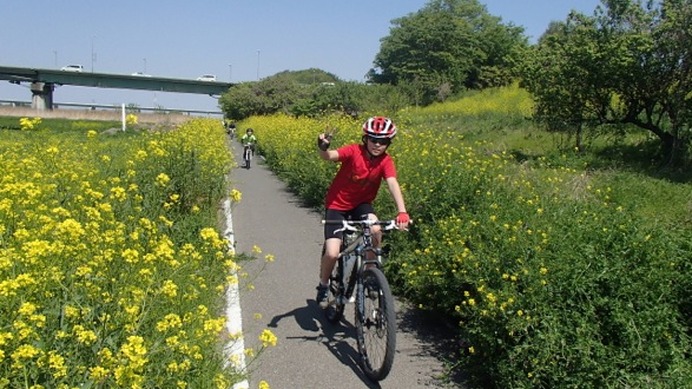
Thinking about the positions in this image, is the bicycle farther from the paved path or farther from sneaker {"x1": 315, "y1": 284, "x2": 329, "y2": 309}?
the paved path

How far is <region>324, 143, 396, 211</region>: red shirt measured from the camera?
5.28 m

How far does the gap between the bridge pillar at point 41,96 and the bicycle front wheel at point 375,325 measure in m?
Answer: 79.9

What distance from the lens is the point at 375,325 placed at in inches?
183

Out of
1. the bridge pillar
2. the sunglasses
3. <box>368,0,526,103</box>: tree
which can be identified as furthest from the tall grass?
the bridge pillar

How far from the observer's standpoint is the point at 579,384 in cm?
375

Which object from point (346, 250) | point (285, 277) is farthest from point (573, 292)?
point (285, 277)

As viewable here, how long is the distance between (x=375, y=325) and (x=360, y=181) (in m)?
1.37

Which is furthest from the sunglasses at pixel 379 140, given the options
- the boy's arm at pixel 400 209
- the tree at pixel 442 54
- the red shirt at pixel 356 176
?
the tree at pixel 442 54

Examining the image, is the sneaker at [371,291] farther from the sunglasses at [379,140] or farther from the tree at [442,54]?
the tree at [442,54]

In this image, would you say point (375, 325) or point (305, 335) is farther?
point (305, 335)

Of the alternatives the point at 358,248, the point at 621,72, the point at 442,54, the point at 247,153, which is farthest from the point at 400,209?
the point at 442,54

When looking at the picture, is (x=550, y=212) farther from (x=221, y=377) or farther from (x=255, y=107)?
(x=255, y=107)

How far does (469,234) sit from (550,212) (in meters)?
0.91

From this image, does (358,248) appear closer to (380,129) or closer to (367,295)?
(367,295)
